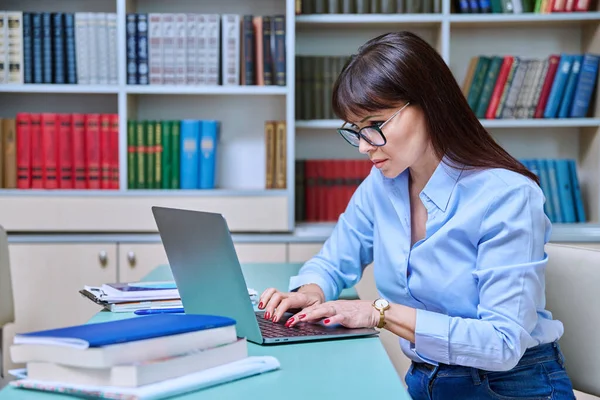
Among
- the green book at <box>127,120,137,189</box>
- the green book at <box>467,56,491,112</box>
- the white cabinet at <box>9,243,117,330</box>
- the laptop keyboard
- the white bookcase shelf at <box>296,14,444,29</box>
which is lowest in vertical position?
the white cabinet at <box>9,243,117,330</box>

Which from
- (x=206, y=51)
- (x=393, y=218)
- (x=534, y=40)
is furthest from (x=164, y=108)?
(x=393, y=218)

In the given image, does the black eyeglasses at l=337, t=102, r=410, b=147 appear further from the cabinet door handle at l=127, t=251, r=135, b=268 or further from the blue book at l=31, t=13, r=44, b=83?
the blue book at l=31, t=13, r=44, b=83

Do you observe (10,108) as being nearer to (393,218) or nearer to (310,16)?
(310,16)

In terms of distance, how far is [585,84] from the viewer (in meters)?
3.20

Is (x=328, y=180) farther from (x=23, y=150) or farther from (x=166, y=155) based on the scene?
(x=23, y=150)

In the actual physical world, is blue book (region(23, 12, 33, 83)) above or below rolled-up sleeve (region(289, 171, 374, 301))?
above

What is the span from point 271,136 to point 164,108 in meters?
0.59

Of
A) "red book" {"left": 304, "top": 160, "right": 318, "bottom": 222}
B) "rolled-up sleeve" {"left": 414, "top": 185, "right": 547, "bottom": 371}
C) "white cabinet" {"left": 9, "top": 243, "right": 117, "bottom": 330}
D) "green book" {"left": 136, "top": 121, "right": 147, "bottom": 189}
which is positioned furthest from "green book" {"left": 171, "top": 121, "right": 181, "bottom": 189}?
"rolled-up sleeve" {"left": 414, "top": 185, "right": 547, "bottom": 371}

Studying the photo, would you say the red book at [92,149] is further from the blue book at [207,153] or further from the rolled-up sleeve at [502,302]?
the rolled-up sleeve at [502,302]

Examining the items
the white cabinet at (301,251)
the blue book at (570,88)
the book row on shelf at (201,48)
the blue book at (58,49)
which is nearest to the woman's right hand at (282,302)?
the white cabinet at (301,251)

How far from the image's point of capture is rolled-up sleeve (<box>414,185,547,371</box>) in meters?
1.19

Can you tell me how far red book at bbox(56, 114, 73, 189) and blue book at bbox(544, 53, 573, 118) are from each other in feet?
6.71

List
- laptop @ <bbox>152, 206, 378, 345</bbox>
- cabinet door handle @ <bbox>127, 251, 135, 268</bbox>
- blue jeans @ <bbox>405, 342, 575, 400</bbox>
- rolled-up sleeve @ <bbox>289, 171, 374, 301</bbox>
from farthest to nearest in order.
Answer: cabinet door handle @ <bbox>127, 251, 135, 268</bbox> → rolled-up sleeve @ <bbox>289, 171, 374, 301</bbox> → blue jeans @ <bbox>405, 342, 575, 400</bbox> → laptop @ <bbox>152, 206, 378, 345</bbox>

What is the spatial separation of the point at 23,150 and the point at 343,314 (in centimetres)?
225
